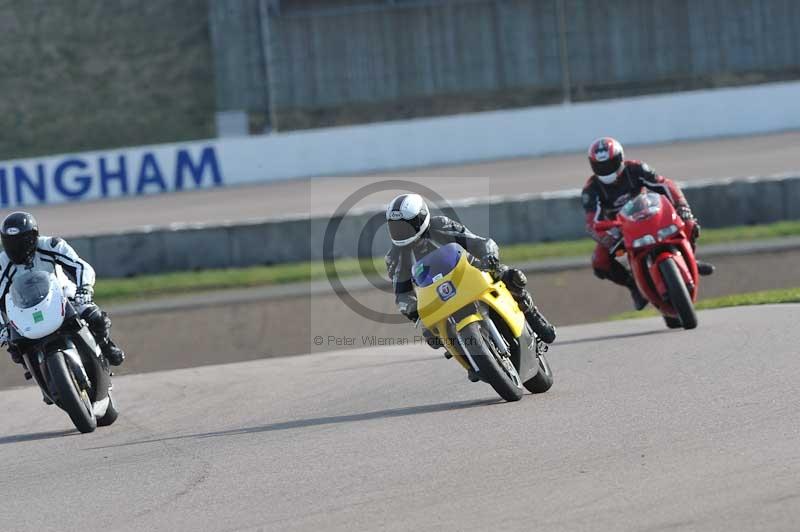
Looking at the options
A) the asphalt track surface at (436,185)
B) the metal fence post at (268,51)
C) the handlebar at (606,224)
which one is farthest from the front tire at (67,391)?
the metal fence post at (268,51)

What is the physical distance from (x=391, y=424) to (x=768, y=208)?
1440 cm

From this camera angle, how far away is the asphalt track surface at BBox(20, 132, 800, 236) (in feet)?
85.4

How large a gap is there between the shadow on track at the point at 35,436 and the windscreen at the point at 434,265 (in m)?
2.84

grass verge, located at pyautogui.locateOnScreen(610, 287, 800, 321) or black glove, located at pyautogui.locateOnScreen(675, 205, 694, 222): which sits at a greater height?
black glove, located at pyautogui.locateOnScreen(675, 205, 694, 222)

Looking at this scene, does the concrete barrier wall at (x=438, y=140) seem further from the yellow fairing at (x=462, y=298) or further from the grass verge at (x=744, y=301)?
the yellow fairing at (x=462, y=298)

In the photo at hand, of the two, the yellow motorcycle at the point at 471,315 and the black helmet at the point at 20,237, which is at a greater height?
the black helmet at the point at 20,237

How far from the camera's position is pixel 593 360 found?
32.4 ft

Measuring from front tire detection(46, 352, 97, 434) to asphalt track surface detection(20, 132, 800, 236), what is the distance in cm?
1656

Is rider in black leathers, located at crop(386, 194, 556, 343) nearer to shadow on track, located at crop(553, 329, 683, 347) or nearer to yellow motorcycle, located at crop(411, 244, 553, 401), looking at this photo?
yellow motorcycle, located at crop(411, 244, 553, 401)

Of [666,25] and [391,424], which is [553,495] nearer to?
[391,424]

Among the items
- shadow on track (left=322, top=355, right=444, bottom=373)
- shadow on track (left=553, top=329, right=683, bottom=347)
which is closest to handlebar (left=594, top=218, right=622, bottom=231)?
shadow on track (left=553, top=329, right=683, bottom=347)

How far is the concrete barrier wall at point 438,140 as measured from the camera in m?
Answer: 30.2

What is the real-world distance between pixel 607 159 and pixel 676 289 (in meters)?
1.44

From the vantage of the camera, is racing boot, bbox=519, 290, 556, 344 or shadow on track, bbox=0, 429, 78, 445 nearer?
racing boot, bbox=519, 290, 556, 344
